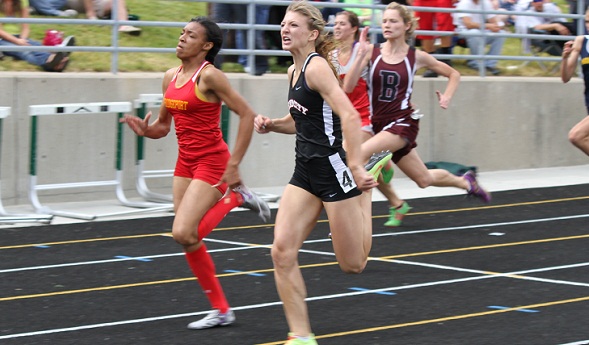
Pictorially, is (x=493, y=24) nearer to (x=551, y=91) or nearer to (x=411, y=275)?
(x=551, y=91)

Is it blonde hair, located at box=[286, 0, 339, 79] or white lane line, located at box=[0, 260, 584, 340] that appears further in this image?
white lane line, located at box=[0, 260, 584, 340]

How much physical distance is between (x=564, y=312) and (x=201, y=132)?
2.72 metres

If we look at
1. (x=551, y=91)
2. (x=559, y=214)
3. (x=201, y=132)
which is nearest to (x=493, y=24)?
(x=551, y=91)

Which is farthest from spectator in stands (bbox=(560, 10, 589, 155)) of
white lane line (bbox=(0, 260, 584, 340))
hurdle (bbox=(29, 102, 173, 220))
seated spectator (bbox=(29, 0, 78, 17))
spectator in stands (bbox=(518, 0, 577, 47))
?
seated spectator (bbox=(29, 0, 78, 17))

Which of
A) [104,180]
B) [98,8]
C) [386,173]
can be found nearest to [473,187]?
[386,173]

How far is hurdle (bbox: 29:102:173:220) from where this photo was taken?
1123cm

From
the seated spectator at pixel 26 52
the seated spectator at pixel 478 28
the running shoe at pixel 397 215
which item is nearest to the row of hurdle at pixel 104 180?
the seated spectator at pixel 26 52

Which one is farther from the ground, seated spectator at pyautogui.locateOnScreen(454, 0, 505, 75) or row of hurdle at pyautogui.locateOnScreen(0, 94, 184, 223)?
seated spectator at pyautogui.locateOnScreen(454, 0, 505, 75)

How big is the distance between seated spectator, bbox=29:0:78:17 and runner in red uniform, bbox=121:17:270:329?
7792 millimetres

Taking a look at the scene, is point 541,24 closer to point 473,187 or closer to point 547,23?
point 547,23

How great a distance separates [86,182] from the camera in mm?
12031

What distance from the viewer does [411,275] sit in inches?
337

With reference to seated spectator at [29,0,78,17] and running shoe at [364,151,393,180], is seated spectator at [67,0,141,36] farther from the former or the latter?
running shoe at [364,151,393,180]

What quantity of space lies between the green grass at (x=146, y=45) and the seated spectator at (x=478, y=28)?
274mm
